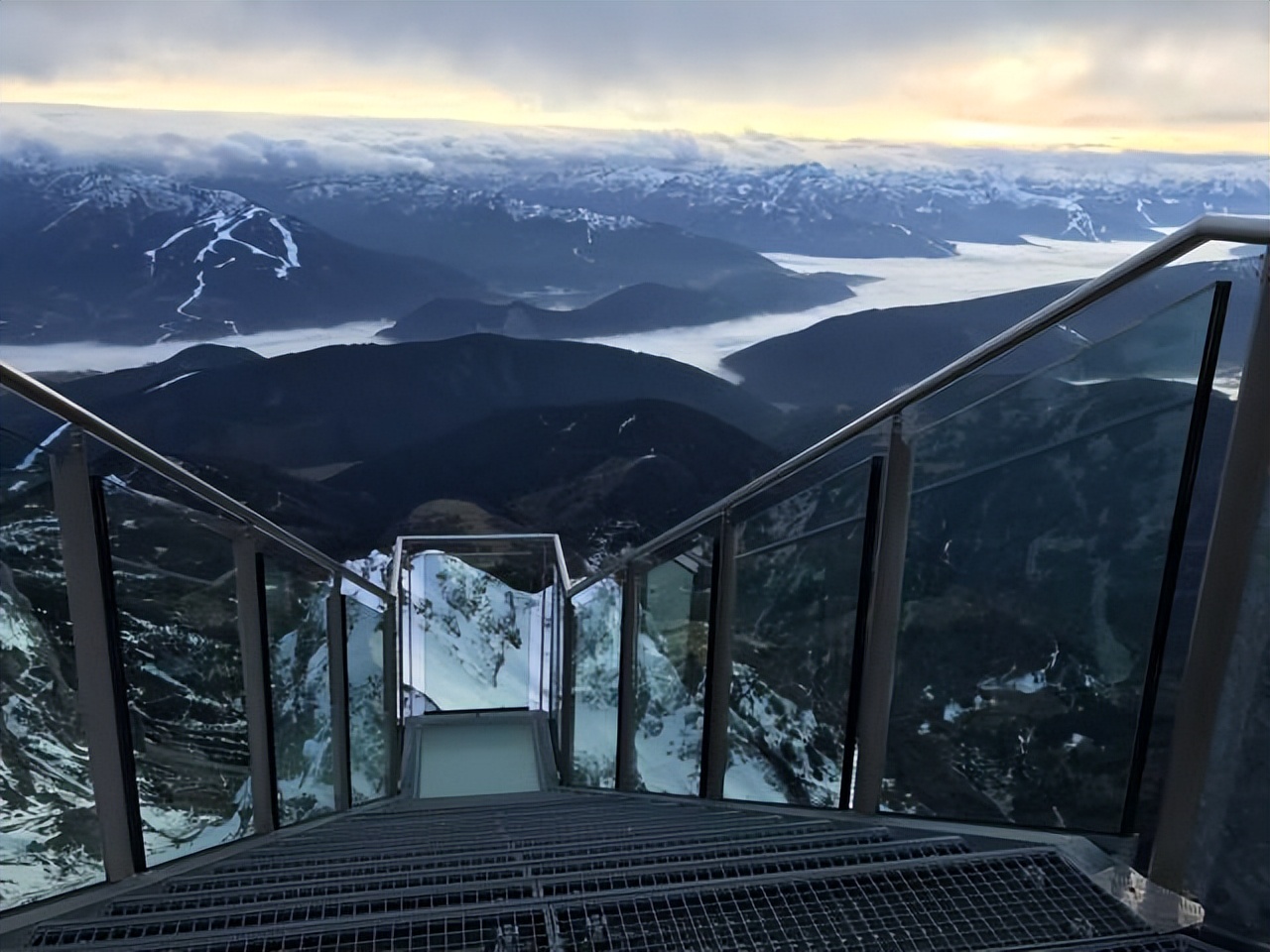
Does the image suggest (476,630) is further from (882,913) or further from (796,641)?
(882,913)

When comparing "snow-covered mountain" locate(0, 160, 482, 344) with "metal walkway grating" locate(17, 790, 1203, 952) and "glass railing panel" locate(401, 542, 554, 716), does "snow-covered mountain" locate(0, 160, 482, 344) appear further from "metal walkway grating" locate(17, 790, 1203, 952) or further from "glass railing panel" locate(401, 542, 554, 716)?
"metal walkway grating" locate(17, 790, 1203, 952)

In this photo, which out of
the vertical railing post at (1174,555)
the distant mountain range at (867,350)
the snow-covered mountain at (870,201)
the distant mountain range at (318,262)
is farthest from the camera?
the snow-covered mountain at (870,201)

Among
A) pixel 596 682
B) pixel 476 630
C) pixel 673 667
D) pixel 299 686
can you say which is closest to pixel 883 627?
pixel 673 667

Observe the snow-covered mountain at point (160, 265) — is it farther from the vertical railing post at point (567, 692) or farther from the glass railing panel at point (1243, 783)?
the glass railing panel at point (1243, 783)

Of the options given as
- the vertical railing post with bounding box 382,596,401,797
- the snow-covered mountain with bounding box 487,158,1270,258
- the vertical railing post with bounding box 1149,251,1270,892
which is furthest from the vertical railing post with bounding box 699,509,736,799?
the snow-covered mountain with bounding box 487,158,1270,258

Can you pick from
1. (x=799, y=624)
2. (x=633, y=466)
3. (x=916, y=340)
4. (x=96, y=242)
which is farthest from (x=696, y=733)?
(x=96, y=242)

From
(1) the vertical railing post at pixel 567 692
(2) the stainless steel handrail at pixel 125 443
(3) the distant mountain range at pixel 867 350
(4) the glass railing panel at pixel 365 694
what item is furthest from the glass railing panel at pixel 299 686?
(3) the distant mountain range at pixel 867 350
